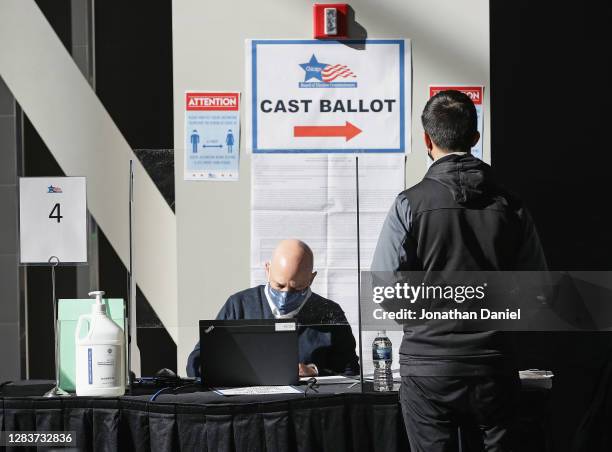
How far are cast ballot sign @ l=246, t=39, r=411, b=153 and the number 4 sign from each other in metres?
0.99

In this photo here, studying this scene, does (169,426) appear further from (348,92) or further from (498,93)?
(498,93)

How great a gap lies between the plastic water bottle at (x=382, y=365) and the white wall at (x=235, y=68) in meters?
0.95

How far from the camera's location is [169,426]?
8.35 ft

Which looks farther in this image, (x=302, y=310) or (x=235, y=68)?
(x=235, y=68)

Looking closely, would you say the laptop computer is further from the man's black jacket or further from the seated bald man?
the man's black jacket

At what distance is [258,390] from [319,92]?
56.2 inches

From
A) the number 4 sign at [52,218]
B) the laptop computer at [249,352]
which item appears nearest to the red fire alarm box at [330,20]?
the number 4 sign at [52,218]

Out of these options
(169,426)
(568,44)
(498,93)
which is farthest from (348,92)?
(169,426)

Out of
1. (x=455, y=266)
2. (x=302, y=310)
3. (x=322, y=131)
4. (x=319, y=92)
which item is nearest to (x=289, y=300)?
(x=302, y=310)

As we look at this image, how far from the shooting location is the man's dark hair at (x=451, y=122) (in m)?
2.29

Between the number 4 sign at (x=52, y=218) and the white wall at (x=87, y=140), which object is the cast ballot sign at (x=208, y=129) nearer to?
the white wall at (x=87, y=140)

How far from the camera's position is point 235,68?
364 centimetres

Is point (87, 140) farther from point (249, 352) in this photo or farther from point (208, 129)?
point (249, 352)

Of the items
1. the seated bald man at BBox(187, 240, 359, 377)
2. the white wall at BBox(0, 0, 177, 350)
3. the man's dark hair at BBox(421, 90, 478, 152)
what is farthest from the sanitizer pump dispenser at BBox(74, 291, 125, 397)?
the man's dark hair at BBox(421, 90, 478, 152)
